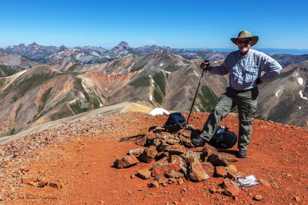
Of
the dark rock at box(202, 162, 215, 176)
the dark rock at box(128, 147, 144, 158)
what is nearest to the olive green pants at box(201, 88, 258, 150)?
the dark rock at box(202, 162, 215, 176)

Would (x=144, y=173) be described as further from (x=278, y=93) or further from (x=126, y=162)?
(x=278, y=93)

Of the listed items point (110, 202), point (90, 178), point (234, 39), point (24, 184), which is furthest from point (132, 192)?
point (234, 39)

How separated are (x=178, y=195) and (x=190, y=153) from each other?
209cm

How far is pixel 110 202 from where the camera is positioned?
9.85 meters

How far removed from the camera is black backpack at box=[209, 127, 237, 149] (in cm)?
1305

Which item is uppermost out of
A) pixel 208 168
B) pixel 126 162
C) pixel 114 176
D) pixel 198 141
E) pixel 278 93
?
pixel 198 141

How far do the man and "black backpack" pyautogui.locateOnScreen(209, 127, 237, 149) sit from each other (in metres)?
0.62

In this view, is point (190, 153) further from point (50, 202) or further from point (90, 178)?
point (50, 202)

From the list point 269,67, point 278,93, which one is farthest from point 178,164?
point 278,93

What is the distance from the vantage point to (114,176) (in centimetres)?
1139

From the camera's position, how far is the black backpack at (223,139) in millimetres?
13047

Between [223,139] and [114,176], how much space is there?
12.7 feet

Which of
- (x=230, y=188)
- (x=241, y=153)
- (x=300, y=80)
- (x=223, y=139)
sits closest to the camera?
(x=230, y=188)

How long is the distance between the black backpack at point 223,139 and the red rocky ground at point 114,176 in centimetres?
77
